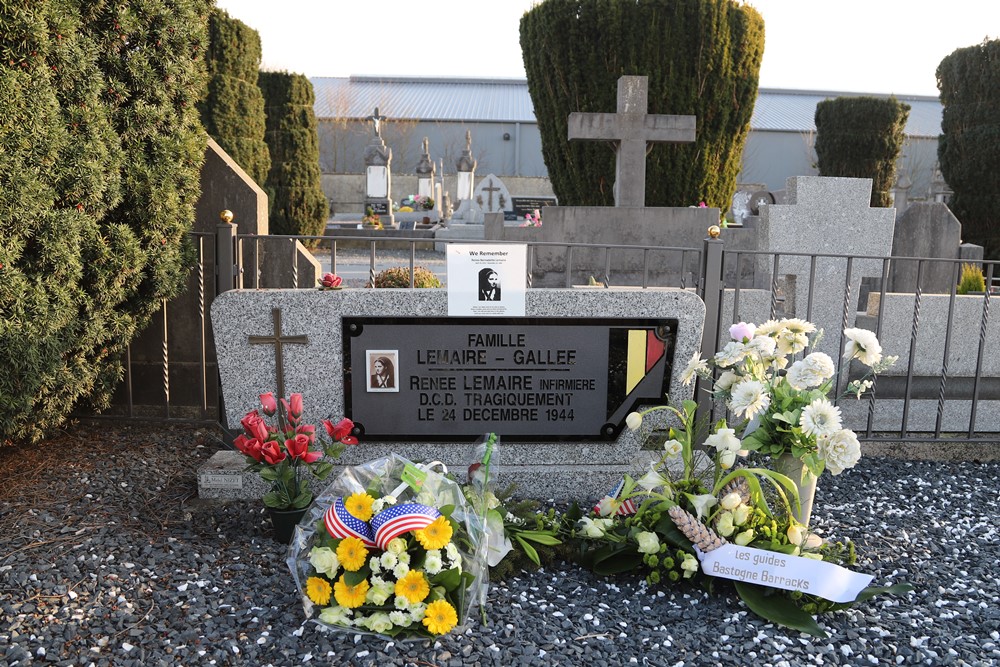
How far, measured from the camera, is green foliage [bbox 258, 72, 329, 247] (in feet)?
55.3

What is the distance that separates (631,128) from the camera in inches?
341

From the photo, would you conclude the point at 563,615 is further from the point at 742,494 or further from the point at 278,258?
the point at 278,258

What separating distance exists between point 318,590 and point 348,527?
202 mm

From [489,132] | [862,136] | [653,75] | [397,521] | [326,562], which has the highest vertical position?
[489,132]

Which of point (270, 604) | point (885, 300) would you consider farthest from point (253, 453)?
point (885, 300)

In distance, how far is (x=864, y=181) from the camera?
5168mm

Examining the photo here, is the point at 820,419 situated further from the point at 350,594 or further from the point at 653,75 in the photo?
the point at 653,75

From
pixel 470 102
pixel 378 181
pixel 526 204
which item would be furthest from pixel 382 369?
pixel 470 102

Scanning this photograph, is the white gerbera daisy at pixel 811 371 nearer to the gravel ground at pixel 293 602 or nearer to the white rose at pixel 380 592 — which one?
the gravel ground at pixel 293 602

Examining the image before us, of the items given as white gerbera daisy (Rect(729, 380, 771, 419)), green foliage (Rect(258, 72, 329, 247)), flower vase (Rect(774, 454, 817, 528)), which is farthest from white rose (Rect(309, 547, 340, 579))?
green foliage (Rect(258, 72, 329, 247))

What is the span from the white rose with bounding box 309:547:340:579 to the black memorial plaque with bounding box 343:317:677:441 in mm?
1226

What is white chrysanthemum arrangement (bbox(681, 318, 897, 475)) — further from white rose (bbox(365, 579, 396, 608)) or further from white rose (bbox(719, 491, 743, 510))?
white rose (bbox(365, 579, 396, 608))

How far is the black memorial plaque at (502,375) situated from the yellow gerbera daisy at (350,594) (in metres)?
1.29

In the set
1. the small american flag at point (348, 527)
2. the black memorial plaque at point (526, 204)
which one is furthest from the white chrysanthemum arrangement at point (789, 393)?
the black memorial plaque at point (526, 204)
